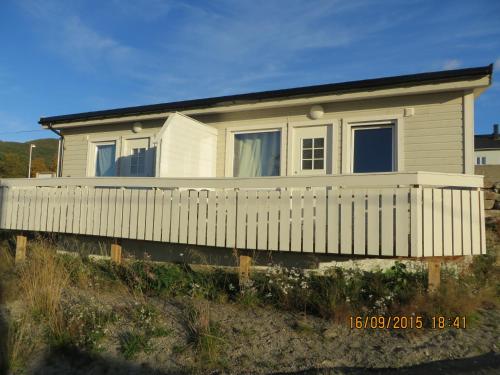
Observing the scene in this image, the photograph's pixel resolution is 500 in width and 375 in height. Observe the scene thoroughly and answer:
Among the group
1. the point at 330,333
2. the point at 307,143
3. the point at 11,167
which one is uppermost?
the point at 11,167

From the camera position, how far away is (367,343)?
153 inches

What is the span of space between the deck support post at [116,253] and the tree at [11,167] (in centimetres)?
4206

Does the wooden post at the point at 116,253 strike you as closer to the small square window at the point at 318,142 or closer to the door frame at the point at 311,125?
the door frame at the point at 311,125

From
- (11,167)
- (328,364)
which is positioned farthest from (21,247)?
(11,167)

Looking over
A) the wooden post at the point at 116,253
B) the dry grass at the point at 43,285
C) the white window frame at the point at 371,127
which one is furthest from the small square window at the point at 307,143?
the dry grass at the point at 43,285

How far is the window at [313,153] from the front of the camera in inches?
301

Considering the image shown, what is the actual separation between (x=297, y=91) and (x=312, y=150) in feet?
3.89

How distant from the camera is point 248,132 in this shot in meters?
8.39

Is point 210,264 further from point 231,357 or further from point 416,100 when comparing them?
point 416,100

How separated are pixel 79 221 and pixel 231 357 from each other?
4.53 m

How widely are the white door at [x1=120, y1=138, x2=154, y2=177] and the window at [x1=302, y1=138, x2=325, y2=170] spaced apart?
3903mm

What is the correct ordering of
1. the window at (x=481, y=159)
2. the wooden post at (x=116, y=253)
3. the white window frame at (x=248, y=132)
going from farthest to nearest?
1. the window at (x=481, y=159)
2. the white window frame at (x=248, y=132)
3. the wooden post at (x=116, y=253)

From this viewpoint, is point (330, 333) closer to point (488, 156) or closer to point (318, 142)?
point (318, 142)

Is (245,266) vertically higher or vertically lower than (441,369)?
higher
